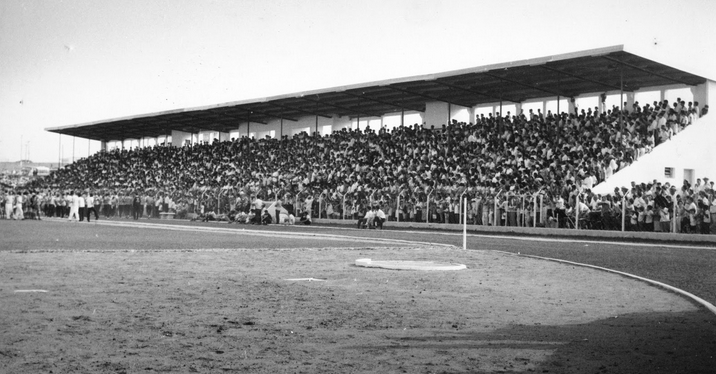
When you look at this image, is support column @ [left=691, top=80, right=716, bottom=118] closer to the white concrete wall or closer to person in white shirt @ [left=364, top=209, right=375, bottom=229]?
the white concrete wall

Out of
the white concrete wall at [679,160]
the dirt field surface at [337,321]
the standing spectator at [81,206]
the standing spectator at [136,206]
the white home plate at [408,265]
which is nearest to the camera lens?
the dirt field surface at [337,321]

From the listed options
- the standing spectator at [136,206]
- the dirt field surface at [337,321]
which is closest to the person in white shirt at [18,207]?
the standing spectator at [136,206]

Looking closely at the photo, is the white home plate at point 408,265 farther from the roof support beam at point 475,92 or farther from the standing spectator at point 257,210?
the roof support beam at point 475,92

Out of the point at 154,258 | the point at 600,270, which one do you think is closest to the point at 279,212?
the point at 154,258

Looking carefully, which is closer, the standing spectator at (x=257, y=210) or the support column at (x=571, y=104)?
the standing spectator at (x=257, y=210)

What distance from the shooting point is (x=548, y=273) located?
1389cm

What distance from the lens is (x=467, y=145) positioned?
131 ft

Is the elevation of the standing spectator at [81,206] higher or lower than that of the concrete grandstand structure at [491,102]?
lower

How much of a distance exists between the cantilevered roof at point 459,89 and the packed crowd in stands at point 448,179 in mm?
1781

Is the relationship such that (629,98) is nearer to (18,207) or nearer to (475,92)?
(475,92)

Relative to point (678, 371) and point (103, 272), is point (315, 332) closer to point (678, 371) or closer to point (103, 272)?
point (678, 371)

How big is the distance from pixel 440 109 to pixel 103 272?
36853 millimetres

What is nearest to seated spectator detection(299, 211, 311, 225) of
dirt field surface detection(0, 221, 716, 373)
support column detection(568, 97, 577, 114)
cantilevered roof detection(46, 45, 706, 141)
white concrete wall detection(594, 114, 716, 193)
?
cantilevered roof detection(46, 45, 706, 141)

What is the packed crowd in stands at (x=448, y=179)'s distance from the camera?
29.3 m
